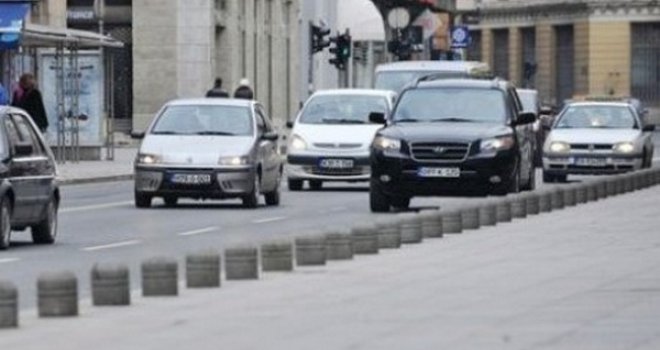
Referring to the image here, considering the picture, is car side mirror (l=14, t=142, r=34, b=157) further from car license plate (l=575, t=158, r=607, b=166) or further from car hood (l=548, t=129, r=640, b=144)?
car hood (l=548, t=129, r=640, b=144)

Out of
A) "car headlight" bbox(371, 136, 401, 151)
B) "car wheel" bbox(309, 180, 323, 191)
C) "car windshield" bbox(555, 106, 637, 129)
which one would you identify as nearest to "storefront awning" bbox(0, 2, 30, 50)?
"car wheel" bbox(309, 180, 323, 191)

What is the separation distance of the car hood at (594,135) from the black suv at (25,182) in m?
22.5

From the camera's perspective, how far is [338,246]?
22.2m

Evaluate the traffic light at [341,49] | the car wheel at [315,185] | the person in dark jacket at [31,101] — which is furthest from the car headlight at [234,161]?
the traffic light at [341,49]

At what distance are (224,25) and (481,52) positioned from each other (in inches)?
2953

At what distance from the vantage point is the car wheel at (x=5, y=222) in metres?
25.0

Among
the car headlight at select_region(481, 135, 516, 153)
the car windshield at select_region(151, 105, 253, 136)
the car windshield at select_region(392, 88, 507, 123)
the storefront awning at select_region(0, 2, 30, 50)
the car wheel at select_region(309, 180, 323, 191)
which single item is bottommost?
the car wheel at select_region(309, 180, 323, 191)

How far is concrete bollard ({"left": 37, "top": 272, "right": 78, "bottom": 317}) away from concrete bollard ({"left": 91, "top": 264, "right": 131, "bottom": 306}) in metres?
0.73

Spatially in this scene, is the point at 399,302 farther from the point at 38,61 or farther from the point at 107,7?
the point at 107,7

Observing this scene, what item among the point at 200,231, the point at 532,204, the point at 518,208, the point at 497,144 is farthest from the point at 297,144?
the point at 200,231

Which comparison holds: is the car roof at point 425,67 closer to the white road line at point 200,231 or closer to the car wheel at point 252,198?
the car wheel at point 252,198

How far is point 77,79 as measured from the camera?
5406 cm

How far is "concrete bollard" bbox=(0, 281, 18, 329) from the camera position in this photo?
15578mm

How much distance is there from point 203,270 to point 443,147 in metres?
14.8
